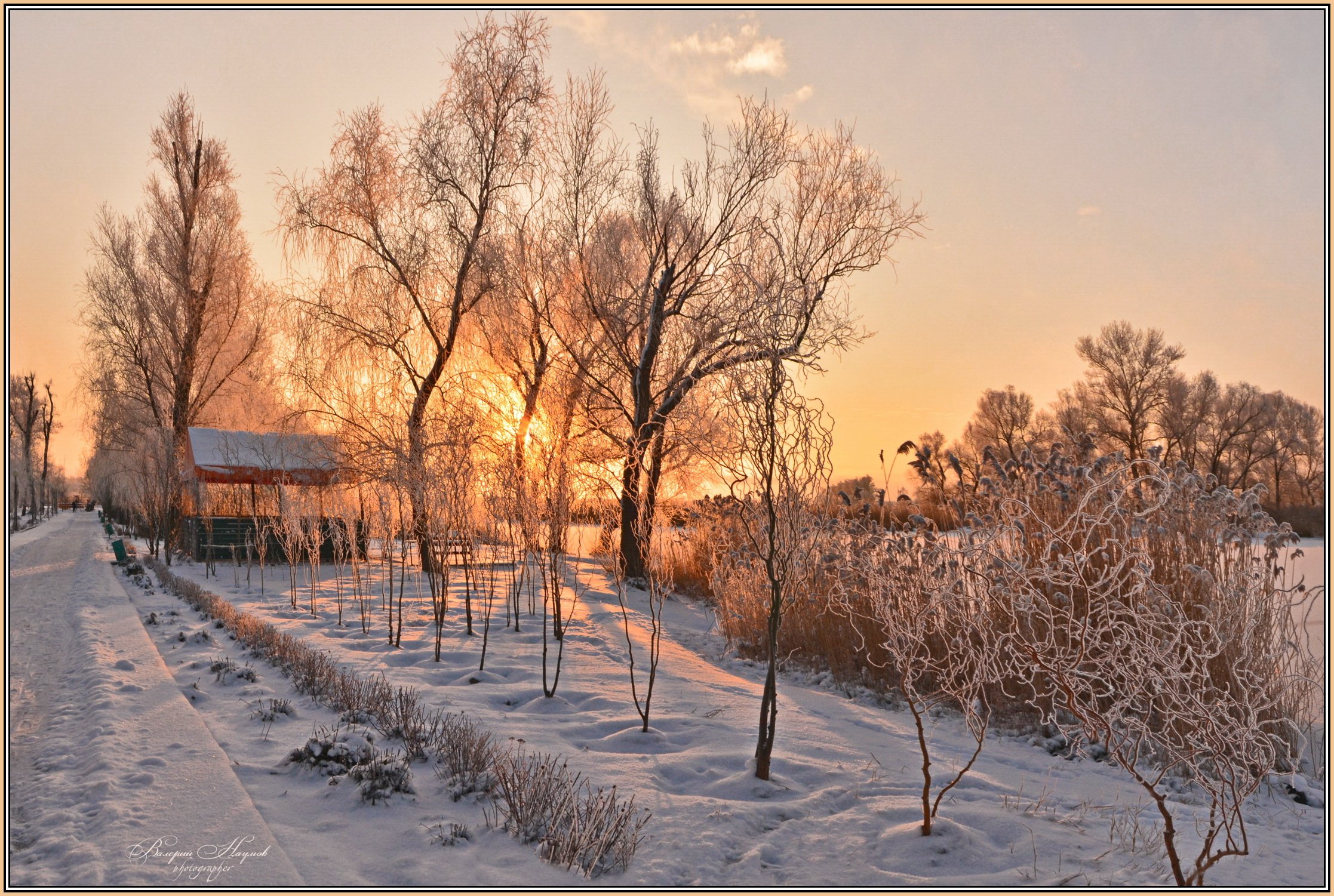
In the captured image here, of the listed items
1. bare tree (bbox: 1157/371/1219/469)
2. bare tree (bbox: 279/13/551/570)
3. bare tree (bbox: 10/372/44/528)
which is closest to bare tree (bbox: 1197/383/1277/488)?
bare tree (bbox: 1157/371/1219/469)

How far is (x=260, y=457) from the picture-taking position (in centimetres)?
2000

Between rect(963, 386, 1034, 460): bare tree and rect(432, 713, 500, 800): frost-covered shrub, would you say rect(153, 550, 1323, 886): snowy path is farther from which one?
rect(963, 386, 1034, 460): bare tree

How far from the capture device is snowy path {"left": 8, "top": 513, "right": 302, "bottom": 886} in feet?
10.8

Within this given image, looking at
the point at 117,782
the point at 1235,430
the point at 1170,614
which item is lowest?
the point at 117,782

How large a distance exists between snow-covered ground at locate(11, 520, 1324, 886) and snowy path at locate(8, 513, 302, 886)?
0.02 metres

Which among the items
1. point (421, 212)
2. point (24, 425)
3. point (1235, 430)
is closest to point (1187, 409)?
Answer: point (1235, 430)

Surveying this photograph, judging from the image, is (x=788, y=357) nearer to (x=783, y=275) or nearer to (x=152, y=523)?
(x=783, y=275)

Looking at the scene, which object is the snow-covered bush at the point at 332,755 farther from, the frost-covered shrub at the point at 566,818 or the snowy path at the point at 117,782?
the frost-covered shrub at the point at 566,818

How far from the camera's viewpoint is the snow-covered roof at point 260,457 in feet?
59.0

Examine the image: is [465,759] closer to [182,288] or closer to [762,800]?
[762,800]

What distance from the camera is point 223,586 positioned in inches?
591

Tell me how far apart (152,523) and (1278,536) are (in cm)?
2755

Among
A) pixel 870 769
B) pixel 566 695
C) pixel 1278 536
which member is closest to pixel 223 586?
pixel 566 695

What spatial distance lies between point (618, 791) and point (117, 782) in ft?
8.97
